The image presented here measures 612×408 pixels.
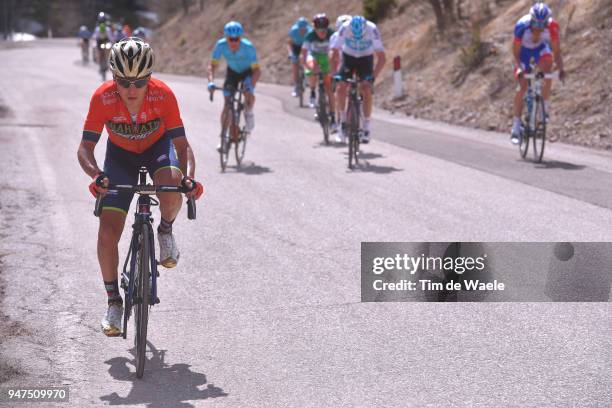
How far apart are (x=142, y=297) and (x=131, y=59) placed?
1.36m

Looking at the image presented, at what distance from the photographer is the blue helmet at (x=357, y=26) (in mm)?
15359

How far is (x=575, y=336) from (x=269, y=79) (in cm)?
2855

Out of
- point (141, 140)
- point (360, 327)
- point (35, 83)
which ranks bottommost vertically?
point (35, 83)

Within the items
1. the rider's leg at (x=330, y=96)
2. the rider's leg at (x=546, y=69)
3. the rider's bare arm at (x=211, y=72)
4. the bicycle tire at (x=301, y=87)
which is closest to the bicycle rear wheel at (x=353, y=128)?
the rider's bare arm at (x=211, y=72)

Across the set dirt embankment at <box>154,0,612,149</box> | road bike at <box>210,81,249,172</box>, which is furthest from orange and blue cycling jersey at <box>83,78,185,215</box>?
dirt embankment at <box>154,0,612,149</box>

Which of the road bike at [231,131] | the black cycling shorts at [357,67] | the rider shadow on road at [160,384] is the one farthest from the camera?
the black cycling shorts at [357,67]

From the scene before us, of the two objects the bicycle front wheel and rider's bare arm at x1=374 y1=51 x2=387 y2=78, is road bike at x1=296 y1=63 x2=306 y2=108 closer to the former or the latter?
rider's bare arm at x1=374 y1=51 x2=387 y2=78

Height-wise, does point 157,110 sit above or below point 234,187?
above

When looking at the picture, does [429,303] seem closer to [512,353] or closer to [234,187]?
[512,353]

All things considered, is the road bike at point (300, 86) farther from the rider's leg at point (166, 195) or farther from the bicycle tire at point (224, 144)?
the rider's leg at point (166, 195)

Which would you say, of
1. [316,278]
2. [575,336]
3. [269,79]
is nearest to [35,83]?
[269,79]

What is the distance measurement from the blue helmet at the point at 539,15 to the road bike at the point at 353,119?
2.53 m

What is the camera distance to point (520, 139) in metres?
15.4

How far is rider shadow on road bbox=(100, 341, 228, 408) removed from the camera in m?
5.86
